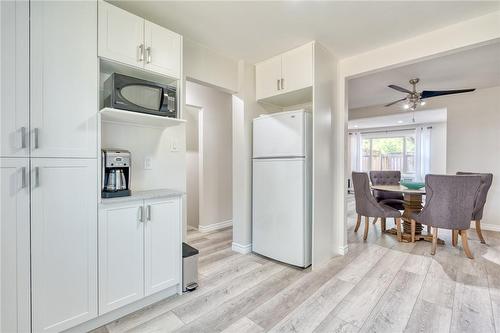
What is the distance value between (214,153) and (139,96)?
234 cm

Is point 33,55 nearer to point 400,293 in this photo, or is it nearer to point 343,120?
point 343,120

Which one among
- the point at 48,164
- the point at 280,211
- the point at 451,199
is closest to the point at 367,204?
the point at 451,199

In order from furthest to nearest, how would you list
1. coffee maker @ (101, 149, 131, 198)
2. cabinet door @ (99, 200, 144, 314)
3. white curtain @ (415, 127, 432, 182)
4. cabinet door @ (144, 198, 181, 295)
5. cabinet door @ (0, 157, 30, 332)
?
white curtain @ (415, 127, 432, 182) → cabinet door @ (144, 198, 181, 295) → coffee maker @ (101, 149, 131, 198) → cabinet door @ (99, 200, 144, 314) → cabinet door @ (0, 157, 30, 332)

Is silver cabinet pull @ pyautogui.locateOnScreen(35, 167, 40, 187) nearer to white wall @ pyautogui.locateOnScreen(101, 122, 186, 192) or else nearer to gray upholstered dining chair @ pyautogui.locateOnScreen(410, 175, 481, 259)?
white wall @ pyautogui.locateOnScreen(101, 122, 186, 192)

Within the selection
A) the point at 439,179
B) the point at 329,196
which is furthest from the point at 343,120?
the point at 439,179

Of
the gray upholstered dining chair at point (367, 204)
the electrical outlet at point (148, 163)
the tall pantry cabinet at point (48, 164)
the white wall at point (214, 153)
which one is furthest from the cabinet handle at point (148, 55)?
the gray upholstered dining chair at point (367, 204)

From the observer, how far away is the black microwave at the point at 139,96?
5.53 feet

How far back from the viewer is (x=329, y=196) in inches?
113

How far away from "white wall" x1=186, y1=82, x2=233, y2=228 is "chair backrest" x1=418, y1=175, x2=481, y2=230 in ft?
9.91

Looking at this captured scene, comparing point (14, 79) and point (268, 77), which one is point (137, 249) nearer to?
point (14, 79)

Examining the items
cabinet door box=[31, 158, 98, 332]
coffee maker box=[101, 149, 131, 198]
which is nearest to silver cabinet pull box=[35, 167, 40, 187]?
cabinet door box=[31, 158, 98, 332]

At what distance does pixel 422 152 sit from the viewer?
24.7 feet

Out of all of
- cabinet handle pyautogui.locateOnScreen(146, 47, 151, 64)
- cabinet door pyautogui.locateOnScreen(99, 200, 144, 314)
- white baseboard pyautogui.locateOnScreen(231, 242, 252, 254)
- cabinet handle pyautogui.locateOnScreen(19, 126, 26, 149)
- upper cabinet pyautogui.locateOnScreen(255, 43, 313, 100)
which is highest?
upper cabinet pyautogui.locateOnScreen(255, 43, 313, 100)

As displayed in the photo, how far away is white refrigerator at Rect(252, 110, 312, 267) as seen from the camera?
8.41 feet
